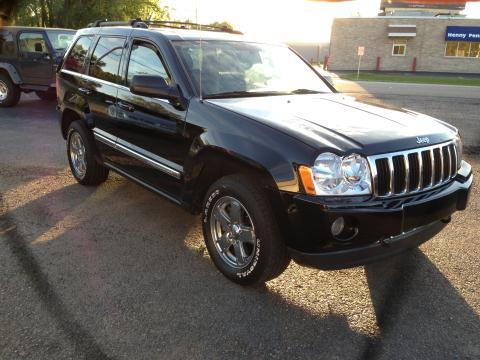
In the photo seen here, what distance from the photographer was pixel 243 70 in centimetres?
402

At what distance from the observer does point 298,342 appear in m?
2.71

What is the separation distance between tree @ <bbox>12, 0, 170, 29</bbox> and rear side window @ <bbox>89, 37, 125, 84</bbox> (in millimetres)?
20587

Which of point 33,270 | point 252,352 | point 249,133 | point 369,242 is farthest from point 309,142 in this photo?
point 33,270

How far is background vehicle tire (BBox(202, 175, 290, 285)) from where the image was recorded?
2.96 meters

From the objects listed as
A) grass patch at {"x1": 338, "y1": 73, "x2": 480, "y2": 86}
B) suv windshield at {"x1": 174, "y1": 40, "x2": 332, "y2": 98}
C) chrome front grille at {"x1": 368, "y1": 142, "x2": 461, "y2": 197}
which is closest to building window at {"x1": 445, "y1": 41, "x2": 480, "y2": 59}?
grass patch at {"x1": 338, "y1": 73, "x2": 480, "y2": 86}

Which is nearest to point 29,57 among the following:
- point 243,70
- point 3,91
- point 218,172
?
point 3,91

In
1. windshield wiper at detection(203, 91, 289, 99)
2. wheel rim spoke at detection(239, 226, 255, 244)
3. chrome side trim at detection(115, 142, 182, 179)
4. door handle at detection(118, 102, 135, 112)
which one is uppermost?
windshield wiper at detection(203, 91, 289, 99)

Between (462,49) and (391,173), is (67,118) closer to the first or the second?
(391,173)

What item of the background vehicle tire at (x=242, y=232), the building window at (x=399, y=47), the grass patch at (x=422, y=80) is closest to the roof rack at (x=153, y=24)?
the background vehicle tire at (x=242, y=232)

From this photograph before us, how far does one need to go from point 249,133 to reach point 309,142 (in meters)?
0.45

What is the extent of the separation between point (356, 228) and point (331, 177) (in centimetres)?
34

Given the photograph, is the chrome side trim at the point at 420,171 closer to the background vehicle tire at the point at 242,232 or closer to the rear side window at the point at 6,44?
the background vehicle tire at the point at 242,232

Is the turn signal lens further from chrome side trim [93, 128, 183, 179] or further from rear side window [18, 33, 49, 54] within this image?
rear side window [18, 33, 49, 54]

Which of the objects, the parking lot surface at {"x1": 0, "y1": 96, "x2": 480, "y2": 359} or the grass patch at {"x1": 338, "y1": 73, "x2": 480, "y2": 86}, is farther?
the grass patch at {"x1": 338, "y1": 73, "x2": 480, "y2": 86}
